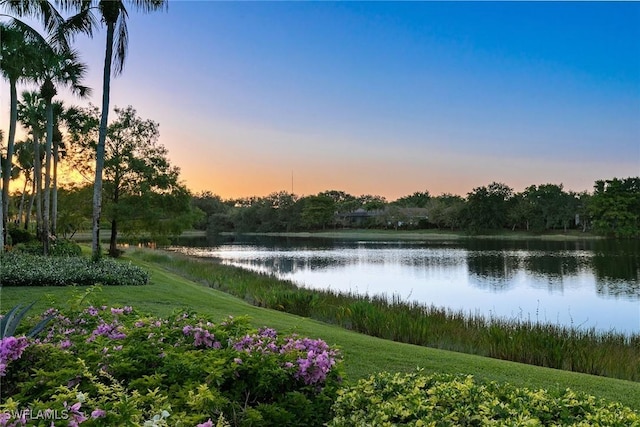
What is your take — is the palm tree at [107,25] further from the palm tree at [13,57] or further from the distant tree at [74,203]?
the distant tree at [74,203]

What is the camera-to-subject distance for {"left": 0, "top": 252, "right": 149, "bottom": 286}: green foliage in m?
11.4

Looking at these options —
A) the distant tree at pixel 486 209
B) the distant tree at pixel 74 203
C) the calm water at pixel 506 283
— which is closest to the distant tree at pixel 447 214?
the distant tree at pixel 486 209

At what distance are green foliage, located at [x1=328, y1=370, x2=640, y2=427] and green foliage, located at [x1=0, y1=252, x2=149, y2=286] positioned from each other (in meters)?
10.4

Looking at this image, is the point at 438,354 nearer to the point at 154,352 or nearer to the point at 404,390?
the point at 404,390

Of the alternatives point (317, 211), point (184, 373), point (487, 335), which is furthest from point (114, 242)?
point (317, 211)

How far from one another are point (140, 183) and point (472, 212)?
58.4 metres

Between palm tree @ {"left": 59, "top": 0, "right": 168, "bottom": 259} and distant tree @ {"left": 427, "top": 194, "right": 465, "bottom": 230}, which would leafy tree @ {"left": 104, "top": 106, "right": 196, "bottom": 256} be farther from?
distant tree @ {"left": 427, "top": 194, "right": 465, "bottom": 230}

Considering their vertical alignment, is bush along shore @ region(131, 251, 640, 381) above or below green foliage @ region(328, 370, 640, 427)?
below

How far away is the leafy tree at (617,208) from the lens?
6025 cm

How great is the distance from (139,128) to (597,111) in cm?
2438

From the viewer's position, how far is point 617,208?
60.8 metres

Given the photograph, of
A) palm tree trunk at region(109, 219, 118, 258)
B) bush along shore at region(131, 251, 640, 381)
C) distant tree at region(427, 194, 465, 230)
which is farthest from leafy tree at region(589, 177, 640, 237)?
palm tree trunk at region(109, 219, 118, 258)

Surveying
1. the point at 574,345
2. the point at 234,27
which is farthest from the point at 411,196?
the point at 574,345

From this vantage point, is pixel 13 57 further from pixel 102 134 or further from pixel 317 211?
pixel 317 211
